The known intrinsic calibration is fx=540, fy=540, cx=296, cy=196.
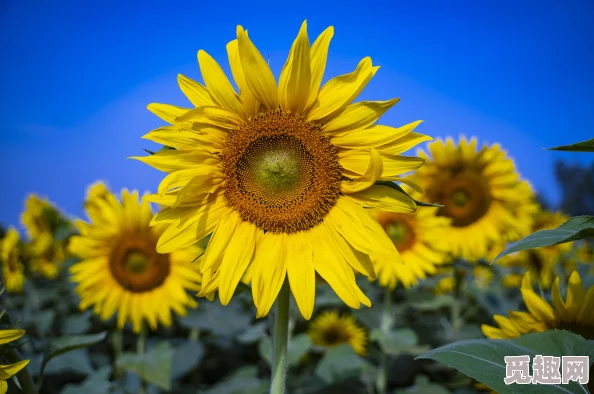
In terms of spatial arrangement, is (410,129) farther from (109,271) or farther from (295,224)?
(109,271)

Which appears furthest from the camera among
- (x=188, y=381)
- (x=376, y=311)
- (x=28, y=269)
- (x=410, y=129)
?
(x=28, y=269)

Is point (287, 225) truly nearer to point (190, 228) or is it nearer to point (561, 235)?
point (190, 228)

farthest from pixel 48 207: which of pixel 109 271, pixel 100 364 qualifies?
pixel 109 271

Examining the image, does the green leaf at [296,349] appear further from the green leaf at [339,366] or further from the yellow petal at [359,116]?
the yellow petal at [359,116]

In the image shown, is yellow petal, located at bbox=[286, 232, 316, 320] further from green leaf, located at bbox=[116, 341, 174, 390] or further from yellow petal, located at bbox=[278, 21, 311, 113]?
green leaf, located at bbox=[116, 341, 174, 390]

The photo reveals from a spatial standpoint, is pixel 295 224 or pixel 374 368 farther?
pixel 374 368

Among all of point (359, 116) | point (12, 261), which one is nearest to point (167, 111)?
point (359, 116)
